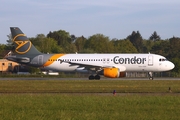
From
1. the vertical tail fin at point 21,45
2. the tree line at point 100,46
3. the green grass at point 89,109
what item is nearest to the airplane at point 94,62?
the vertical tail fin at point 21,45

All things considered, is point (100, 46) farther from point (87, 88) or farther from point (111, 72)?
point (87, 88)

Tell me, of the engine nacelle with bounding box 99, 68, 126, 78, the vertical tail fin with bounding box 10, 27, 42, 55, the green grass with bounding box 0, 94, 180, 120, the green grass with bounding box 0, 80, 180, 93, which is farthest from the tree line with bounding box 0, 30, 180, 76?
the green grass with bounding box 0, 94, 180, 120

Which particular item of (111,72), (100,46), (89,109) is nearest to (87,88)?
(89,109)

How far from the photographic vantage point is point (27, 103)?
21.4 metres

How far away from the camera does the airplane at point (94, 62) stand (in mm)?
55219

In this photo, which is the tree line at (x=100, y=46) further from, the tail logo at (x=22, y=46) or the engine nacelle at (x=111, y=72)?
the engine nacelle at (x=111, y=72)

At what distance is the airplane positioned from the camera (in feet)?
181

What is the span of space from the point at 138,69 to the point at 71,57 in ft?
28.5

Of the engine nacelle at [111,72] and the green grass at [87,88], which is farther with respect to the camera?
the engine nacelle at [111,72]

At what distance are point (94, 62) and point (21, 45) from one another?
9842 millimetres

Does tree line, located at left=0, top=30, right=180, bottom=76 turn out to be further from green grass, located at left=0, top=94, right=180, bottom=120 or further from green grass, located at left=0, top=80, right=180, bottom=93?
green grass, located at left=0, top=94, right=180, bottom=120

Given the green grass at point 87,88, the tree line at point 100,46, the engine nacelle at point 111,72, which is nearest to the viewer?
the green grass at point 87,88

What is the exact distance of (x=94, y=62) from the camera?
56688mm

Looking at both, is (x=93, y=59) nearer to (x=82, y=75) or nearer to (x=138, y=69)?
(x=138, y=69)
